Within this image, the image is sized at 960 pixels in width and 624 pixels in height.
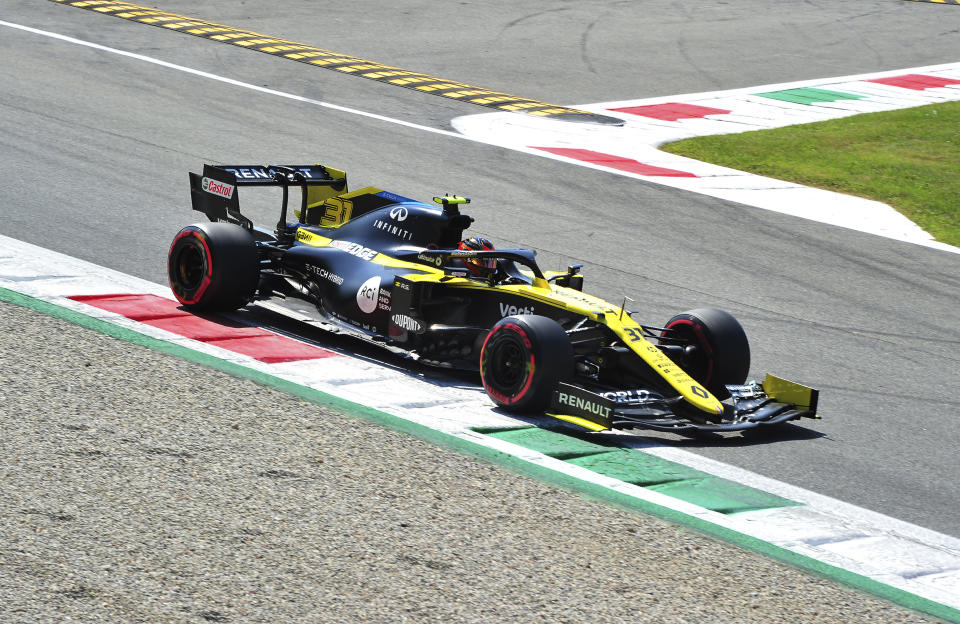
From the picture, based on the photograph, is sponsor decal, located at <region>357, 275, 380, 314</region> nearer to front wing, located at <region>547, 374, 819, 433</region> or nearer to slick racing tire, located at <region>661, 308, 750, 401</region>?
front wing, located at <region>547, 374, 819, 433</region>

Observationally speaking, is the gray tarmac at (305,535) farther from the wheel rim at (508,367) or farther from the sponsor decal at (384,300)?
the sponsor decal at (384,300)

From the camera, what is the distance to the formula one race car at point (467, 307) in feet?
27.2

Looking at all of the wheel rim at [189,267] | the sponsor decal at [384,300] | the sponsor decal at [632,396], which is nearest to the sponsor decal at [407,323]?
the sponsor decal at [384,300]

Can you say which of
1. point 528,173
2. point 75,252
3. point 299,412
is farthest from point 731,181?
point 299,412

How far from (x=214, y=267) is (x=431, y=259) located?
65.4 inches

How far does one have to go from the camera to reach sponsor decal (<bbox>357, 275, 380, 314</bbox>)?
9555mm

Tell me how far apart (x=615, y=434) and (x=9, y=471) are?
382cm

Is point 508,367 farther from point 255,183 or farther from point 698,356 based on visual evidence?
point 255,183

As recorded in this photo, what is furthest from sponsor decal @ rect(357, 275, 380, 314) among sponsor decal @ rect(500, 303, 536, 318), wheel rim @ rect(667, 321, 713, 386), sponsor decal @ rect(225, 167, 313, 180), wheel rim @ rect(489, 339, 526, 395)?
wheel rim @ rect(667, 321, 713, 386)

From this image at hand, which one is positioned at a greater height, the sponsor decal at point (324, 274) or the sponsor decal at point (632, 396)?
the sponsor decal at point (324, 274)

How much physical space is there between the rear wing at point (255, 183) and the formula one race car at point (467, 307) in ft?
0.05

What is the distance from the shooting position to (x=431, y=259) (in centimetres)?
950

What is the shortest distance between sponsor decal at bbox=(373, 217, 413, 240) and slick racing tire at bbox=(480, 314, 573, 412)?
1535 mm

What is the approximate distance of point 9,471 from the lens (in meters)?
6.55
